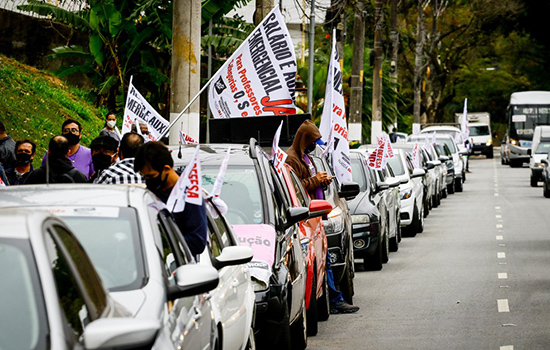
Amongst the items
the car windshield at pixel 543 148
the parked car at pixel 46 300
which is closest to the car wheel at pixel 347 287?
the parked car at pixel 46 300

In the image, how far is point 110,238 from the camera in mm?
5250

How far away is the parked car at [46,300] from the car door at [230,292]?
2191mm

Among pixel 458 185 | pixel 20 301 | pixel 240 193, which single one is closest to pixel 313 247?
pixel 240 193

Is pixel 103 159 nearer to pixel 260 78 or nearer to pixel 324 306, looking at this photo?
pixel 324 306

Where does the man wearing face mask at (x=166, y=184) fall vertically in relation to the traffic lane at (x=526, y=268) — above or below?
above

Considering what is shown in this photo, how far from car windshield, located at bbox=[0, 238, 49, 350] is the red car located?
620 cm

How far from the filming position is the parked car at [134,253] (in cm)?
493

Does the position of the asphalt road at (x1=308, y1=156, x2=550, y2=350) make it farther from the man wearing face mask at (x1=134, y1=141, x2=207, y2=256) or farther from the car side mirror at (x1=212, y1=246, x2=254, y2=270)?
the car side mirror at (x1=212, y1=246, x2=254, y2=270)

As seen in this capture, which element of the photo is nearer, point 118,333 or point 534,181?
point 118,333

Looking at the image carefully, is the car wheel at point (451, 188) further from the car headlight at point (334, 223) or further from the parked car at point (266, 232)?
the parked car at point (266, 232)

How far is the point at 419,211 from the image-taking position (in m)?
22.9

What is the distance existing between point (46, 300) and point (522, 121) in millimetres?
59902

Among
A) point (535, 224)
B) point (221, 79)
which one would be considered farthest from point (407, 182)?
point (221, 79)

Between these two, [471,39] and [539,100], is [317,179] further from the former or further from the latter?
[471,39]
